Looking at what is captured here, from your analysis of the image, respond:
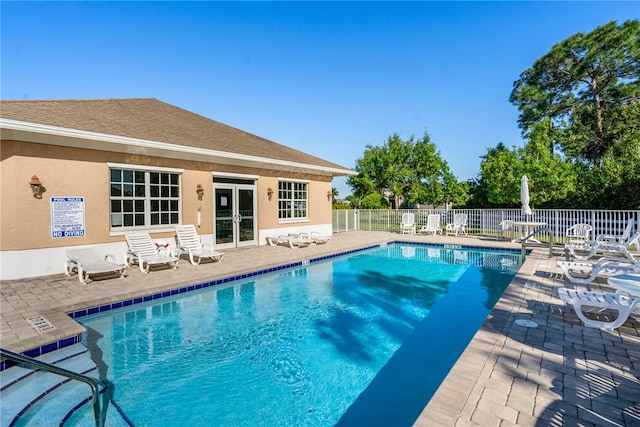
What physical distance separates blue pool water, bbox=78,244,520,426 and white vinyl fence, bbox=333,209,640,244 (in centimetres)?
547

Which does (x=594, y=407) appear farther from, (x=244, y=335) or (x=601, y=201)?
(x=601, y=201)

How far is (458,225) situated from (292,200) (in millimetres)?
8711

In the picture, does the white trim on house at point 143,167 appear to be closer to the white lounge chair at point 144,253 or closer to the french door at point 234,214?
the french door at point 234,214

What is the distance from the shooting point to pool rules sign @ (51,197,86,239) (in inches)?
300

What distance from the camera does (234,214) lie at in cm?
1189

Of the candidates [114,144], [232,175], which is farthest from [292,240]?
[114,144]

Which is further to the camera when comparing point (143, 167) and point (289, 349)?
point (143, 167)

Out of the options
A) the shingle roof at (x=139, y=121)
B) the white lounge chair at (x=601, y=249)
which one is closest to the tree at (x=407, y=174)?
the shingle roof at (x=139, y=121)

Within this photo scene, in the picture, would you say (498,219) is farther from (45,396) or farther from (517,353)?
(45,396)

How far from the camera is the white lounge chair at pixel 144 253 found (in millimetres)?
8117

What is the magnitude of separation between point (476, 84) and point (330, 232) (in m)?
11.8

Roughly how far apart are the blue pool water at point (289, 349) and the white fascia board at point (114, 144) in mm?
4137

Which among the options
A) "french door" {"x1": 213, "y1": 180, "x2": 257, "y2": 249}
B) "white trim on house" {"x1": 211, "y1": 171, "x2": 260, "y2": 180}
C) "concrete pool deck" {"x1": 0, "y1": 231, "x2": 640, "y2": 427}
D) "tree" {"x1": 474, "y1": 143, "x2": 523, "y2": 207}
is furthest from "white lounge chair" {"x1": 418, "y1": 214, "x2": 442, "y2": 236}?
"concrete pool deck" {"x1": 0, "y1": 231, "x2": 640, "y2": 427}

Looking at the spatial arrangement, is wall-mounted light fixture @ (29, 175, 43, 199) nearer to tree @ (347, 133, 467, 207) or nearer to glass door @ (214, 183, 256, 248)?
glass door @ (214, 183, 256, 248)
